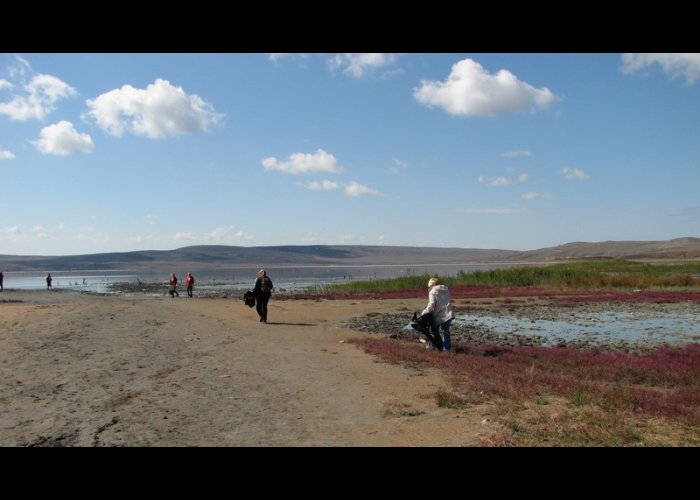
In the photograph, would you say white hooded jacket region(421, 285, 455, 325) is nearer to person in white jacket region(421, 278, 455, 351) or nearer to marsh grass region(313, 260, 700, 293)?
person in white jacket region(421, 278, 455, 351)

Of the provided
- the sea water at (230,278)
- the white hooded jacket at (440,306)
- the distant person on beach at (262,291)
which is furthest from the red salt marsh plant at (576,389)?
the sea water at (230,278)

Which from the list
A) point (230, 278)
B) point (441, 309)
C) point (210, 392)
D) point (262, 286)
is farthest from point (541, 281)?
point (230, 278)

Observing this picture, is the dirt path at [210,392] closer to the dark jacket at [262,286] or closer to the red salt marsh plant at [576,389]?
the red salt marsh plant at [576,389]

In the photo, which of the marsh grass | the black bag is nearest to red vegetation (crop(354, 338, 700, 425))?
the black bag

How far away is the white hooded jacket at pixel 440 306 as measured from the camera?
1405 centimetres

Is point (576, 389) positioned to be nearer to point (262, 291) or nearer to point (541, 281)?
point (262, 291)

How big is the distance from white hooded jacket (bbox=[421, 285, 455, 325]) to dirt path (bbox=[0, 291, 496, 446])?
2141 millimetres

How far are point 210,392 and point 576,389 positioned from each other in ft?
21.4
